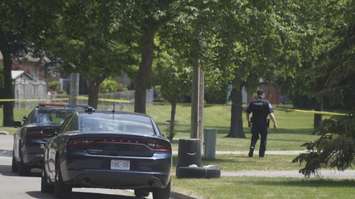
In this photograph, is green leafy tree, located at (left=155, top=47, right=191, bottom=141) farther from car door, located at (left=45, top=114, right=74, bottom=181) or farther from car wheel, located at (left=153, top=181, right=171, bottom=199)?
car wheel, located at (left=153, top=181, right=171, bottom=199)

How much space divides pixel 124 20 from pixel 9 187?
677 centimetres

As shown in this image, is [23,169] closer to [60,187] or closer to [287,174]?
[60,187]

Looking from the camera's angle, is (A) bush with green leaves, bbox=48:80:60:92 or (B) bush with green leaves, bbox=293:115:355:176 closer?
(B) bush with green leaves, bbox=293:115:355:176

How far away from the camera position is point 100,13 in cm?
2308

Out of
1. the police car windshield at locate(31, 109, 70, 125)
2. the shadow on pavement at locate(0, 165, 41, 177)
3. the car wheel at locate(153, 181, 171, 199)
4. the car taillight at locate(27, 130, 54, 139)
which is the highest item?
the police car windshield at locate(31, 109, 70, 125)

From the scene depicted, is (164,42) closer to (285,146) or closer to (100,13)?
(100,13)

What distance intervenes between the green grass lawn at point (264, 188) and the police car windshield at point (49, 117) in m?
3.55

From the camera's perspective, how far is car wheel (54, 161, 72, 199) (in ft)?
49.6

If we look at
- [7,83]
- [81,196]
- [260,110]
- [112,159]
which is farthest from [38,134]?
[7,83]

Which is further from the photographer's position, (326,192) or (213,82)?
(213,82)

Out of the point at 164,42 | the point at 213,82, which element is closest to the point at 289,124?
the point at 213,82

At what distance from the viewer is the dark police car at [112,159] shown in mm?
14664

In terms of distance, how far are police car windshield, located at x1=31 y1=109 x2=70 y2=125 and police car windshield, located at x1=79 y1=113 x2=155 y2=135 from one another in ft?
16.4

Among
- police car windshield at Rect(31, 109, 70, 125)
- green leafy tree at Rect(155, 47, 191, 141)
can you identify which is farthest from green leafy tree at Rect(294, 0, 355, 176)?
green leafy tree at Rect(155, 47, 191, 141)
